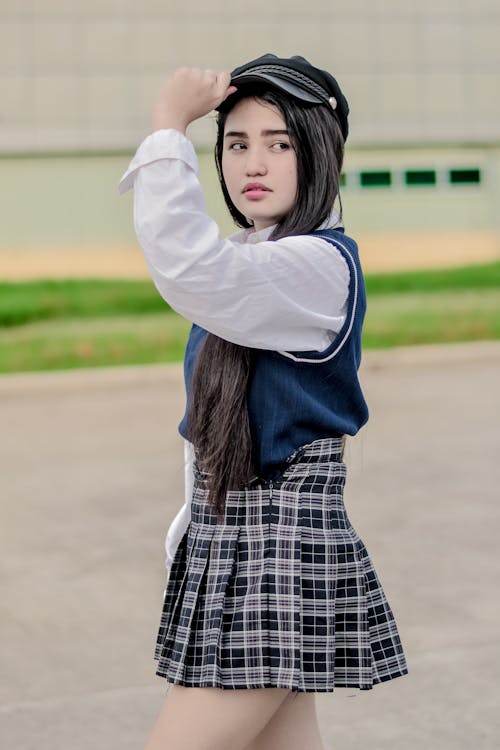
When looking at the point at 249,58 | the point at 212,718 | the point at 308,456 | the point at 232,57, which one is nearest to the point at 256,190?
the point at 308,456

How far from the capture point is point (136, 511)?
673 centimetres

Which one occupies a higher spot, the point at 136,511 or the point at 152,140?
the point at 152,140

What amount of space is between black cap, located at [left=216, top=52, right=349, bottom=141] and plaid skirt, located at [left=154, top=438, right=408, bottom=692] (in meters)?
0.59

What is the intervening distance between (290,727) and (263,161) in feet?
3.36

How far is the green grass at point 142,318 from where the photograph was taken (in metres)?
13.3

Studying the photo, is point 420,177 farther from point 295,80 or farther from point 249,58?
point 295,80

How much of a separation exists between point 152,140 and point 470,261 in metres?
15.7

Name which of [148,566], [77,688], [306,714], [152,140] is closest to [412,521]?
[148,566]

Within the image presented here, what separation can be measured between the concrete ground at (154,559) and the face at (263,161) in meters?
1.93

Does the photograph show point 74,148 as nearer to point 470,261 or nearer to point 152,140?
point 470,261

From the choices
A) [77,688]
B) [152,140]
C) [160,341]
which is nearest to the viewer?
[152,140]

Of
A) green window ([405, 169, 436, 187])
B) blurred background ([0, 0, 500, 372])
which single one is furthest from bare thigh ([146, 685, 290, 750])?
green window ([405, 169, 436, 187])

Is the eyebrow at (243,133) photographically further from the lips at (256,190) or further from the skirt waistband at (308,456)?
the skirt waistband at (308,456)

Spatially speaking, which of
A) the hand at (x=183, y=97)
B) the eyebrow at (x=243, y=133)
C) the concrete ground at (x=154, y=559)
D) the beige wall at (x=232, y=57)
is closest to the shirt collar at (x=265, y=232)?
the eyebrow at (x=243, y=133)
